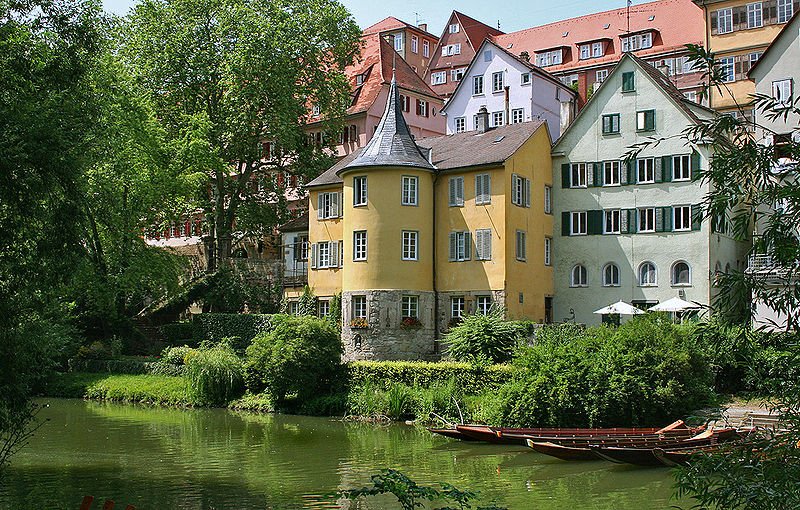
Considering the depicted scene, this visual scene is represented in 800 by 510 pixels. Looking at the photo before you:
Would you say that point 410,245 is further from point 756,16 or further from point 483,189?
point 756,16

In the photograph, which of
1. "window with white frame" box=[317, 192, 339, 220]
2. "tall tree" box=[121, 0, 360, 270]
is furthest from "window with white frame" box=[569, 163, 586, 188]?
"tall tree" box=[121, 0, 360, 270]

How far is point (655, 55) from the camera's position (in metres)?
71.5

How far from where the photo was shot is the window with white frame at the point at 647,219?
43.9 meters

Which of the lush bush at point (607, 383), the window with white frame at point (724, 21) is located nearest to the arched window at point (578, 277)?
the lush bush at point (607, 383)

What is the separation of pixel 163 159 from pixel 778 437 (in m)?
43.9

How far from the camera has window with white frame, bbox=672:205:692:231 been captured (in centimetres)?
4288

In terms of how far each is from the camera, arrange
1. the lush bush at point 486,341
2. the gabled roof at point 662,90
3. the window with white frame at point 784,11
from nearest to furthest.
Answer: the lush bush at point 486,341, the gabled roof at point 662,90, the window with white frame at point 784,11

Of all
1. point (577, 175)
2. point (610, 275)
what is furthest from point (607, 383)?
point (577, 175)

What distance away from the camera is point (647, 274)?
144 feet

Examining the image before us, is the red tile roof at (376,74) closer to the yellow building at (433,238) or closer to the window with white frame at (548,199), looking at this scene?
the yellow building at (433,238)

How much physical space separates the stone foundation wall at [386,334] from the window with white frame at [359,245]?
165 centimetres

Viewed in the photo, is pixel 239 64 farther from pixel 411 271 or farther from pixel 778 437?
pixel 778 437

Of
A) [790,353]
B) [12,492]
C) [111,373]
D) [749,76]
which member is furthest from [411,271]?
[790,353]

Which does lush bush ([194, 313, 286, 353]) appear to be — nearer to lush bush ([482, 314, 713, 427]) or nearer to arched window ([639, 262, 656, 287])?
arched window ([639, 262, 656, 287])
